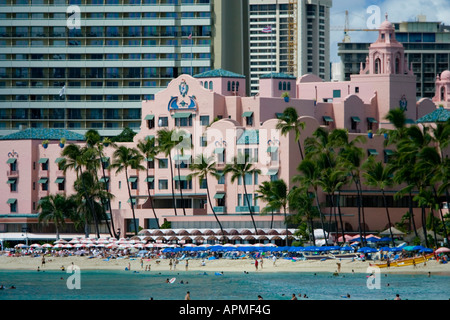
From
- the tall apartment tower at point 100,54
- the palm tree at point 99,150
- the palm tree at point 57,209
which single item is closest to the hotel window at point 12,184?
the palm tree at point 57,209

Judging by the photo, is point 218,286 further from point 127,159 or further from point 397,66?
point 397,66

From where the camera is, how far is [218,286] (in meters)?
84.1

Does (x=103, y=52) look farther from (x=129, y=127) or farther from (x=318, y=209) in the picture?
(x=318, y=209)

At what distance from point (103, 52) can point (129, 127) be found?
15.0 m

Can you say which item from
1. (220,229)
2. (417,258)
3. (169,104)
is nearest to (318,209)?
(220,229)

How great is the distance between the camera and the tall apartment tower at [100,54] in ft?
558

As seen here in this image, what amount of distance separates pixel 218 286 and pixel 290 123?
3961 cm

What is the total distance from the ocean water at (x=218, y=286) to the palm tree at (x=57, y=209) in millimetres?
26927

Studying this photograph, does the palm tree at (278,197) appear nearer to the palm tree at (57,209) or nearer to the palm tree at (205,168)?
the palm tree at (205,168)

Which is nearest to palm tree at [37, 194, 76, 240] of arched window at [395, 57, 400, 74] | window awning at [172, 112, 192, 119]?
window awning at [172, 112, 192, 119]

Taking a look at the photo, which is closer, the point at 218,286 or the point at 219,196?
the point at 218,286

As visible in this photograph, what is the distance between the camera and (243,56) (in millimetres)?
181000

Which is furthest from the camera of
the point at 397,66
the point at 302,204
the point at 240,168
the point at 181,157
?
the point at 397,66

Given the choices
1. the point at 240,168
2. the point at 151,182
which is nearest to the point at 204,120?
the point at 151,182
